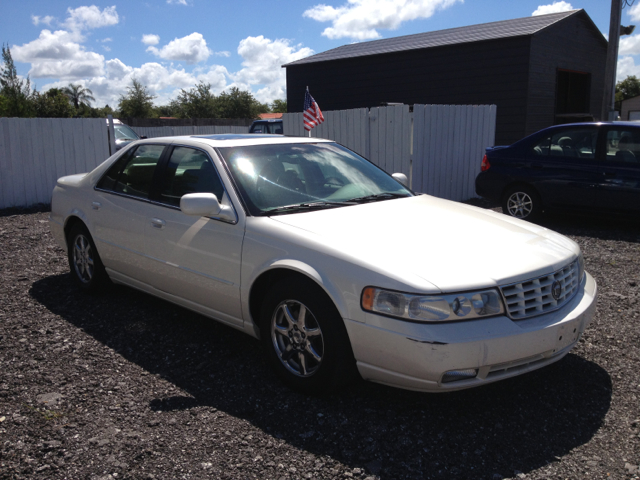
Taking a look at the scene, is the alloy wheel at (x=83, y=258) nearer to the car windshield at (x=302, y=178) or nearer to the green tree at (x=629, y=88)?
the car windshield at (x=302, y=178)

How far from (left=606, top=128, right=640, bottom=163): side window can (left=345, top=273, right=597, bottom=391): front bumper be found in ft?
19.6

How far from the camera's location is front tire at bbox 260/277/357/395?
10.2ft

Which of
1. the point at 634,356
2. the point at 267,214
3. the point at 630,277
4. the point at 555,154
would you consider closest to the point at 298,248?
the point at 267,214

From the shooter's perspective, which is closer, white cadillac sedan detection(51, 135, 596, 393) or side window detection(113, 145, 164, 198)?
white cadillac sedan detection(51, 135, 596, 393)

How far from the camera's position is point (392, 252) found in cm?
308

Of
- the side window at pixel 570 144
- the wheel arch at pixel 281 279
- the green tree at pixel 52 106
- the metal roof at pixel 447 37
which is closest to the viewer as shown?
the wheel arch at pixel 281 279

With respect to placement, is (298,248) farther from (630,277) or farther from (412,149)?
(412,149)

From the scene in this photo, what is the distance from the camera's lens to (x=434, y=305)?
2.81m

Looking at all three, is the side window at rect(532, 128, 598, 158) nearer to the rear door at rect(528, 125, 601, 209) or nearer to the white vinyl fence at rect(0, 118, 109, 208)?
the rear door at rect(528, 125, 601, 209)

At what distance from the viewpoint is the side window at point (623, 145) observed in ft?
26.3

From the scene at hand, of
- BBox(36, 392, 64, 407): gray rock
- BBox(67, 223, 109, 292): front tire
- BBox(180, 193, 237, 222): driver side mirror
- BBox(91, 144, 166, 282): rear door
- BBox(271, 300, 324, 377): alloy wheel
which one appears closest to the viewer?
BBox(271, 300, 324, 377): alloy wheel

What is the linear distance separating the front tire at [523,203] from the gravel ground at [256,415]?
4.47 metres

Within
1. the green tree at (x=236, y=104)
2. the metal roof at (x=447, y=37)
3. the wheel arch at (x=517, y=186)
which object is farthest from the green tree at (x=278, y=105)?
the wheel arch at (x=517, y=186)

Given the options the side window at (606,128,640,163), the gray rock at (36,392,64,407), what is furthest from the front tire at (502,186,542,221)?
Result: the gray rock at (36,392,64,407)
